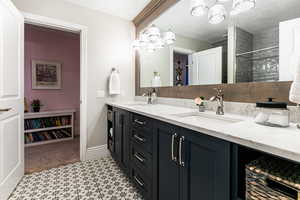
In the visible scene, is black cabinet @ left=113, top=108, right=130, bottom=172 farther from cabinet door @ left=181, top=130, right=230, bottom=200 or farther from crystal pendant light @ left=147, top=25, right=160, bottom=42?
crystal pendant light @ left=147, top=25, right=160, bottom=42

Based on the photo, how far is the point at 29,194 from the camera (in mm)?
1470

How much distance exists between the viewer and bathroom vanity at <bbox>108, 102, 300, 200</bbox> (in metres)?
0.60

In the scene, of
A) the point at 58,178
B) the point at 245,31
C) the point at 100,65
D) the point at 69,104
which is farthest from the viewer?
the point at 69,104

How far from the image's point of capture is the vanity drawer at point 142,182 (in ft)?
3.99

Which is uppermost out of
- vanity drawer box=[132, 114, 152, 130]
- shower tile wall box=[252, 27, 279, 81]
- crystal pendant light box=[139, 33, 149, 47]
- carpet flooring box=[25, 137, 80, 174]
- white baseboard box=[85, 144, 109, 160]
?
crystal pendant light box=[139, 33, 149, 47]

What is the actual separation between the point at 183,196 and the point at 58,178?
1.59 metres

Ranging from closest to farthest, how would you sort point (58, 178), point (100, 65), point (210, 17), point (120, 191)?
point (210, 17), point (120, 191), point (58, 178), point (100, 65)

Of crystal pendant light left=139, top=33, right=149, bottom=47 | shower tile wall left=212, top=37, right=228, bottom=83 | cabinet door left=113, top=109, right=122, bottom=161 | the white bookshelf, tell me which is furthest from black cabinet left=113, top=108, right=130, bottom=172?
the white bookshelf

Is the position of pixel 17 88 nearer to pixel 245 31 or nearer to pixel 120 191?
pixel 120 191

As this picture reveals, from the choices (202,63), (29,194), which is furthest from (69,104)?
(202,63)

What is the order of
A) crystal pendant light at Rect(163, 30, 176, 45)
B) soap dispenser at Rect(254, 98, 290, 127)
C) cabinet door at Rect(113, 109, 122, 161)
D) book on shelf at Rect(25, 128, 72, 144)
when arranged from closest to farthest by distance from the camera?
soap dispenser at Rect(254, 98, 290, 127)
cabinet door at Rect(113, 109, 122, 161)
crystal pendant light at Rect(163, 30, 176, 45)
book on shelf at Rect(25, 128, 72, 144)

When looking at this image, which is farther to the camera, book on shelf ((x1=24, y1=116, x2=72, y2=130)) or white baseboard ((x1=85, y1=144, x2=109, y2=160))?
book on shelf ((x1=24, y1=116, x2=72, y2=130))

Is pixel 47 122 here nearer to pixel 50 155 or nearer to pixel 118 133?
pixel 50 155

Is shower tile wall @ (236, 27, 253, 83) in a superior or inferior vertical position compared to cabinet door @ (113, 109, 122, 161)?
superior
